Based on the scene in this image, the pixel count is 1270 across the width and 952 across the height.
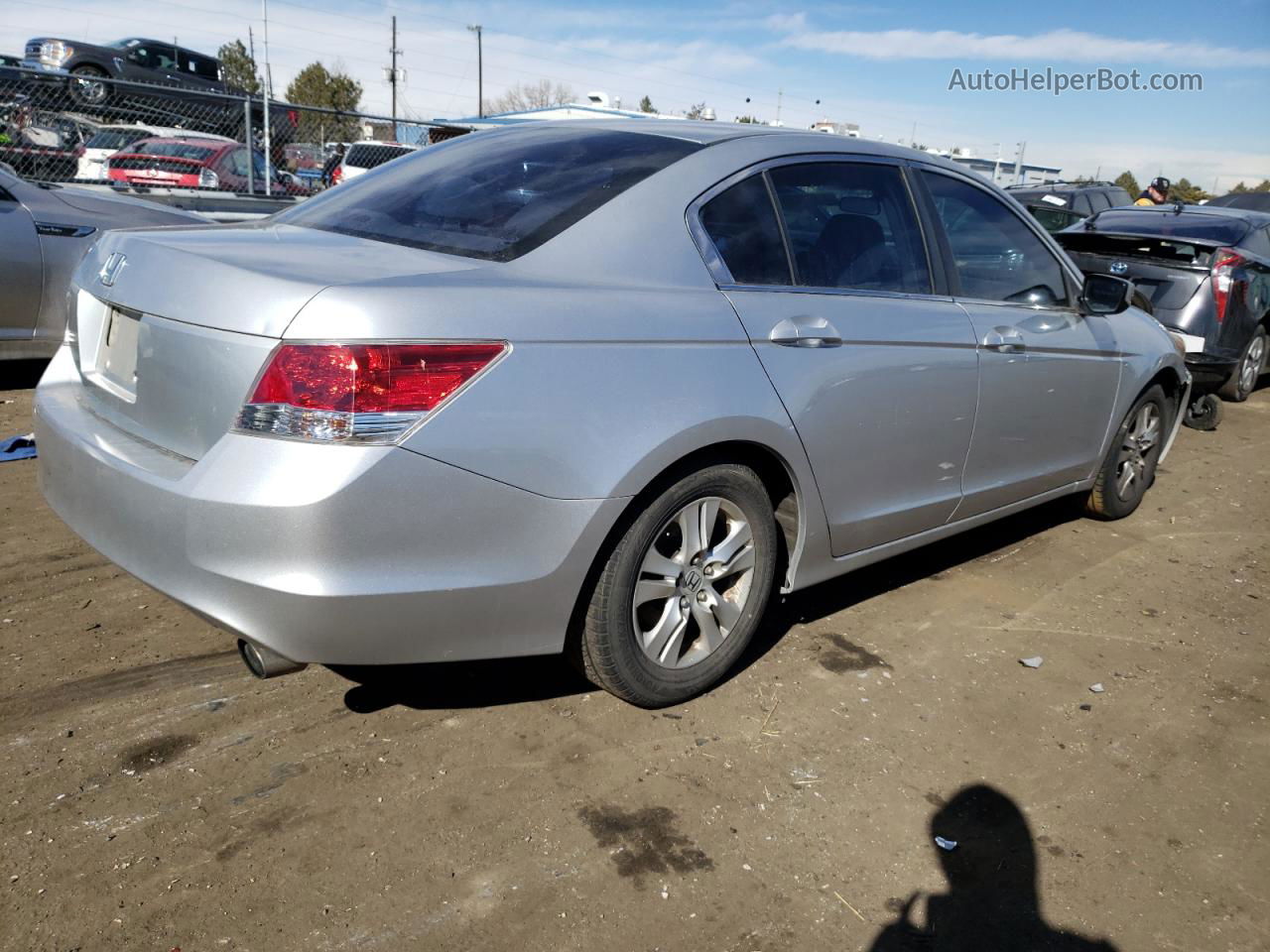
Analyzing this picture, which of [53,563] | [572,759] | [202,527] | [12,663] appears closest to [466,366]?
[202,527]

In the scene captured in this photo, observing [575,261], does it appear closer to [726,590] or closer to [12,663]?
[726,590]

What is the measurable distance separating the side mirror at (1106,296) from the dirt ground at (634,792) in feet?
4.68

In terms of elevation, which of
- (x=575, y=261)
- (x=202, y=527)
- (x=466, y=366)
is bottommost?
(x=202, y=527)

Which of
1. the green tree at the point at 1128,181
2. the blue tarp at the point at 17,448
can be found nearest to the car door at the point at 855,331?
the blue tarp at the point at 17,448

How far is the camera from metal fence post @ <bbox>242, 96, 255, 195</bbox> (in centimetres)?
1057

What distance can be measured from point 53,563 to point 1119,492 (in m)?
4.81

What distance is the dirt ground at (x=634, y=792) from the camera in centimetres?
225

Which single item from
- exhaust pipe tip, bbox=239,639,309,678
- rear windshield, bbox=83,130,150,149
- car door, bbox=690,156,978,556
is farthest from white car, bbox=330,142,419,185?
exhaust pipe tip, bbox=239,639,309,678

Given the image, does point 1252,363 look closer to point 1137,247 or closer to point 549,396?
point 1137,247

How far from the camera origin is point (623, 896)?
2.32 m

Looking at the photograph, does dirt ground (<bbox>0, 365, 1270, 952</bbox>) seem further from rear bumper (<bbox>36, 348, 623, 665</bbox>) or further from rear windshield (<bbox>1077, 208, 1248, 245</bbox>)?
rear windshield (<bbox>1077, 208, 1248, 245</bbox>)

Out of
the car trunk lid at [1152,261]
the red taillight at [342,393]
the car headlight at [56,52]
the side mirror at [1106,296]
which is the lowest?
the red taillight at [342,393]

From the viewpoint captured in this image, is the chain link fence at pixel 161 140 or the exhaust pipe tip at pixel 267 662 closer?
the exhaust pipe tip at pixel 267 662

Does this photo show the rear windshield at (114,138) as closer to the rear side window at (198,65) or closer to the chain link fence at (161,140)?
the chain link fence at (161,140)
